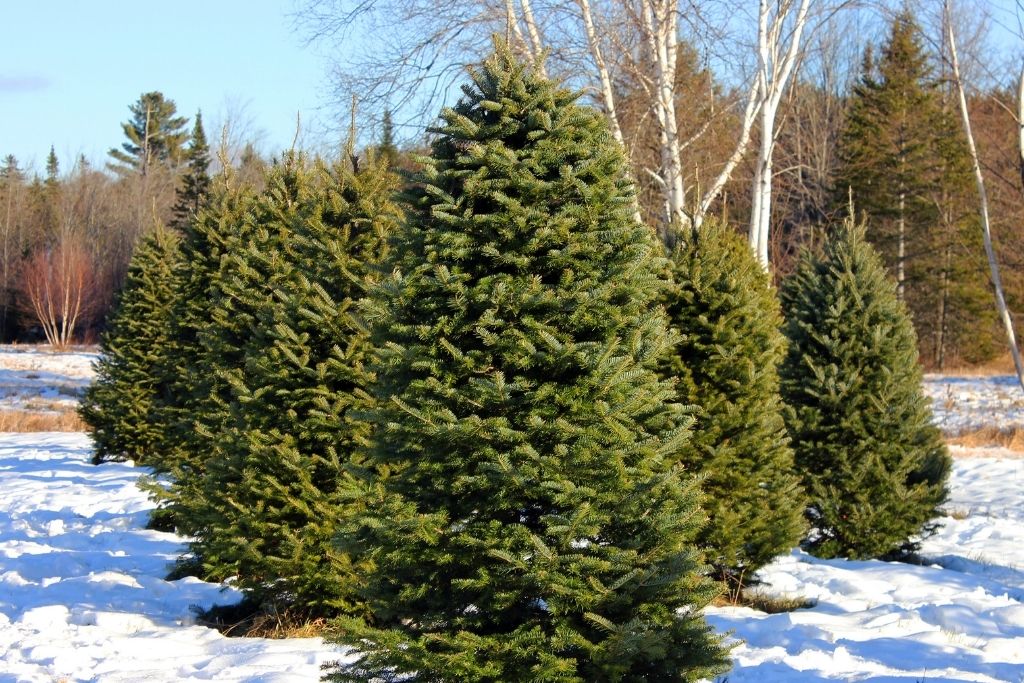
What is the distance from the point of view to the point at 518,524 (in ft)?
12.4

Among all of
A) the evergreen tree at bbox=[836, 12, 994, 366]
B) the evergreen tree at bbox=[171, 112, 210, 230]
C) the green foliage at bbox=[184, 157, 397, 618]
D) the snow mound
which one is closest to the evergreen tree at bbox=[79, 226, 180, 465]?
the evergreen tree at bbox=[171, 112, 210, 230]

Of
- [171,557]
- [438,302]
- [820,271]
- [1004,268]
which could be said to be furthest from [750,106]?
[1004,268]

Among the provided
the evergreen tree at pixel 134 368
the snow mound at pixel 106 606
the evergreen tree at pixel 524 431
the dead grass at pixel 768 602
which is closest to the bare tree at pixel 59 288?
the evergreen tree at pixel 134 368

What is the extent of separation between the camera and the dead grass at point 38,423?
70.6 ft

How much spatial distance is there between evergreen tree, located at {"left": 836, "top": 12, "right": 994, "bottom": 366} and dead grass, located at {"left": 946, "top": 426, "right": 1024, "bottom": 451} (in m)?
12.0

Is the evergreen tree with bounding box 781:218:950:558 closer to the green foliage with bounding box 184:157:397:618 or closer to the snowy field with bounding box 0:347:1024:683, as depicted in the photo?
the snowy field with bounding box 0:347:1024:683

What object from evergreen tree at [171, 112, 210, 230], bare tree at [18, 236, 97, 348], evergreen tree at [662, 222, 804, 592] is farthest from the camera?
bare tree at [18, 236, 97, 348]

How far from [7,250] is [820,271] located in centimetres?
5723

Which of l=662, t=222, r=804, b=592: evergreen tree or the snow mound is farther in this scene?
l=662, t=222, r=804, b=592: evergreen tree

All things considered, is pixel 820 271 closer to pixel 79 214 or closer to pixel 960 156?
pixel 960 156

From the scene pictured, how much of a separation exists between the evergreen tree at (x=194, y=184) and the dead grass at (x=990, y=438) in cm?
1551

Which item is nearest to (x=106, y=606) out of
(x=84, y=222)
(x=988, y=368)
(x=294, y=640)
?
(x=294, y=640)

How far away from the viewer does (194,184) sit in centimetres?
3000

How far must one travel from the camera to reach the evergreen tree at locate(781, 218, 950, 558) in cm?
908
